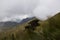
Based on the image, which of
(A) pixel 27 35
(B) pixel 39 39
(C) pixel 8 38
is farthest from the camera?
(C) pixel 8 38

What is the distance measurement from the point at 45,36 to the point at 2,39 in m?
22.6

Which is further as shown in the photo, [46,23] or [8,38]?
[8,38]

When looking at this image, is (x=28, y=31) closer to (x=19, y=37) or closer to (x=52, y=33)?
(x=19, y=37)

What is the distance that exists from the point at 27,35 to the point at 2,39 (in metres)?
16.3

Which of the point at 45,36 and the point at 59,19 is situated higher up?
the point at 59,19

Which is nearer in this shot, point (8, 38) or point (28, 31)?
point (28, 31)

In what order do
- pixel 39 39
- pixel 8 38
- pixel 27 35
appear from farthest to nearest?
pixel 8 38, pixel 27 35, pixel 39 39

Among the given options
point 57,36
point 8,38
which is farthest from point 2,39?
point 57,36

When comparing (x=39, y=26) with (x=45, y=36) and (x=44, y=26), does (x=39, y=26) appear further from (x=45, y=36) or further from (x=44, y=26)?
(x=45, y=36)

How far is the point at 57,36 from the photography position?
2557 inches

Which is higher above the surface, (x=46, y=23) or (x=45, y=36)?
(x=46, y=23)

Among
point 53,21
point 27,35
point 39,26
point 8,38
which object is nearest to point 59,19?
point 53,21

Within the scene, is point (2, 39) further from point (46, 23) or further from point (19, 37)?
point (46, 23)

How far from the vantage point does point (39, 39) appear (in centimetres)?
6372
